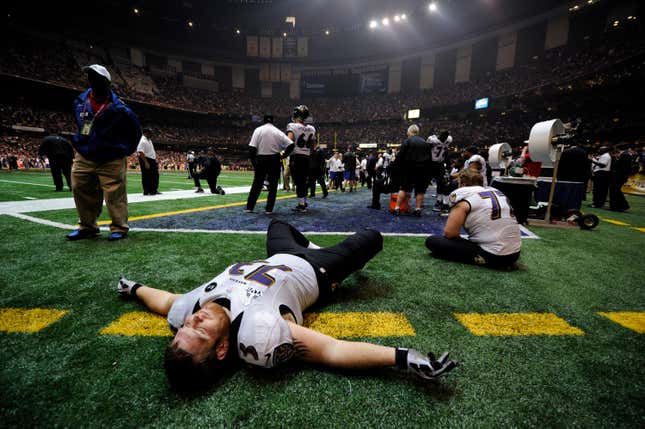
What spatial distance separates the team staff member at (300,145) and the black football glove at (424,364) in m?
4.41

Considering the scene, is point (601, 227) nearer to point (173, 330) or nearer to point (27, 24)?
point (173, 330)

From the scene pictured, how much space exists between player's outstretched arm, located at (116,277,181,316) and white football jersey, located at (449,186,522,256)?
2569 mm

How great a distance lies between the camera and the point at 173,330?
1387 mm

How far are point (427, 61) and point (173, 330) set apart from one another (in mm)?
42310

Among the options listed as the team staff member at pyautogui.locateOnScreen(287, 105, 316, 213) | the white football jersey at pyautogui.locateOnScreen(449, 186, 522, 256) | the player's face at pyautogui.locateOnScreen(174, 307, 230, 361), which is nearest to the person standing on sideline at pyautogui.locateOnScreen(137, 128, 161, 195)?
the team staff member at pyautogui.locateOnScreen(287, 105, 316, 213)

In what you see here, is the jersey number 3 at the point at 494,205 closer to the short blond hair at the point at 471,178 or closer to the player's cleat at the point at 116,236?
the short blond hair at the point at 471,178

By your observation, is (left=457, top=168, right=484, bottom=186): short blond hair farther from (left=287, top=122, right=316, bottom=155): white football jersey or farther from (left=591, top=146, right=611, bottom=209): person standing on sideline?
(left=591, top=146, right=611, bottom=209): person standing on sideline

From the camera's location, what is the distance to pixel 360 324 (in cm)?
161

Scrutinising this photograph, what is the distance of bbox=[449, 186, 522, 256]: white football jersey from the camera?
253cm

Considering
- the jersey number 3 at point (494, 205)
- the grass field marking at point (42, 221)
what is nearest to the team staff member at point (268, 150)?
the grass field marking at point (42, 221)

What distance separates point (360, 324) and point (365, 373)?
371mm

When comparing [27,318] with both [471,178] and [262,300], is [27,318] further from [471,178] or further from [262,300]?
[471,178]

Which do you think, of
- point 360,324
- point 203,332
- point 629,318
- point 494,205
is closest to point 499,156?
point 494,205

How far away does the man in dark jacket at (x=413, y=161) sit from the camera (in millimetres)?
5207
